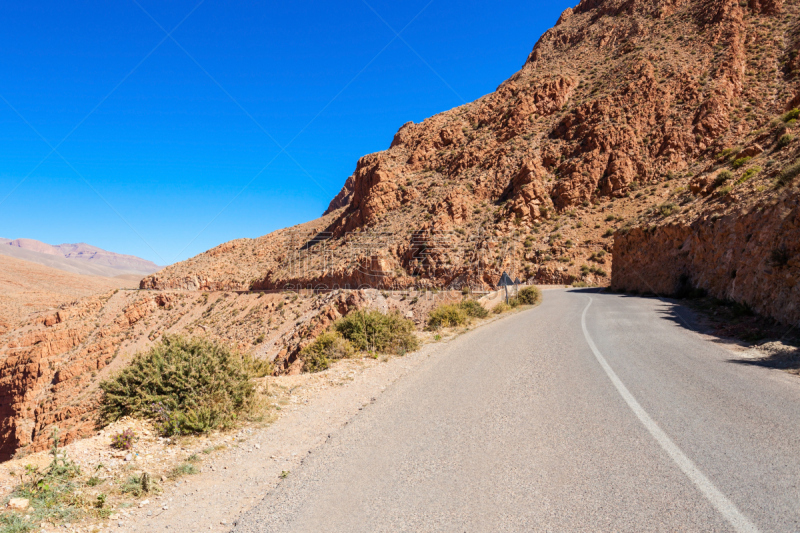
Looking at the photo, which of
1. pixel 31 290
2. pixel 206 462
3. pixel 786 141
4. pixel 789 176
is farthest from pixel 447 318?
pixel 31 290

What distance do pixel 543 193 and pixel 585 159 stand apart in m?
5.67

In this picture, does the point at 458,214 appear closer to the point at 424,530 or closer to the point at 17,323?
the point at 424,530

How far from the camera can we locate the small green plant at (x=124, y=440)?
4.79 metres

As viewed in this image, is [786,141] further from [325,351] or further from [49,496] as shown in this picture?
[49,496]

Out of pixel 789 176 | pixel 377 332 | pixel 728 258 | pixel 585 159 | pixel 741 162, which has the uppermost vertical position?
pixel 585 159

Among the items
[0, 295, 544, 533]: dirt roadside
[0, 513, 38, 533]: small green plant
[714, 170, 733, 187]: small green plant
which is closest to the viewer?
[0, 513, 38, 533]: small green plant

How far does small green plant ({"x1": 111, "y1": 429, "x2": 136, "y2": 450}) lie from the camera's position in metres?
4.79

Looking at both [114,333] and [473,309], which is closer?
[473,309]

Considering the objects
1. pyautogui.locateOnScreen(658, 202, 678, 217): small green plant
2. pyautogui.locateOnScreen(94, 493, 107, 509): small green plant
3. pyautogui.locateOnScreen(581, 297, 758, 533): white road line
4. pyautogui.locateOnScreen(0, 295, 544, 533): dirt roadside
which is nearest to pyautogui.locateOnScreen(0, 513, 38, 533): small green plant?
pyautogui.locateOnScreen(0, 295, 544, 533): dirt roadside

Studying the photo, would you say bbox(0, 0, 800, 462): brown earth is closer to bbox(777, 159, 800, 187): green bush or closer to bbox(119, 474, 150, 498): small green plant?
bbox(777, 159, 800, 187): green bush

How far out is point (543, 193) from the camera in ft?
146

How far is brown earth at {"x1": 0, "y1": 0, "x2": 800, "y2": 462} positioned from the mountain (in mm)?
188

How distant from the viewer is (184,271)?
68125 millimetres

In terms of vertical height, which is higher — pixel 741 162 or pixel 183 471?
pixel 741 162
